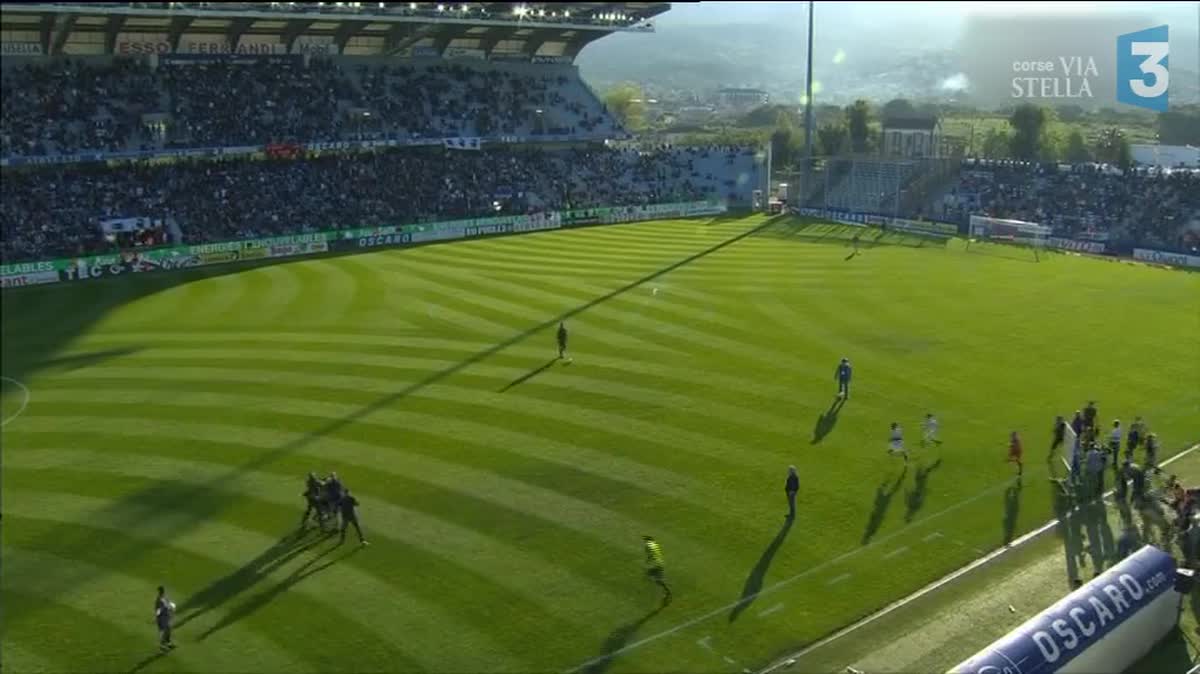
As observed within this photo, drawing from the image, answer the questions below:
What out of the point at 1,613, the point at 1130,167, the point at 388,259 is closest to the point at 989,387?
the point at 1,613

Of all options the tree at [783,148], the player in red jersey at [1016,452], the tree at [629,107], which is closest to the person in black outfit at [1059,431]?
the player in red jersey at [1016,452]

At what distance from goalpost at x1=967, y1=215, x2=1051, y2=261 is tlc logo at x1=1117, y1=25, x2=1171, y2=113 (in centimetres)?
1595

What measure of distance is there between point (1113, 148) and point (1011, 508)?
74.3 meters

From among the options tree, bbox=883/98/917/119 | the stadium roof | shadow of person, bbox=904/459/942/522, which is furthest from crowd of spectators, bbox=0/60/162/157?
tree, bbox=883/98/917/119

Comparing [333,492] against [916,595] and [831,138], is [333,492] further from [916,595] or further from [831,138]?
[831,138]

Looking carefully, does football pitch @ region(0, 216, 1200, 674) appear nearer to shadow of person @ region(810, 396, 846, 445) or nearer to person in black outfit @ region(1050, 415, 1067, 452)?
shadow of person @ region(810, 396, 846, 445)

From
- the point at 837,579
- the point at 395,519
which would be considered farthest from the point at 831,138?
the point at 837,579

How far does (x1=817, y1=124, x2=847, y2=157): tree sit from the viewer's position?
382 ft

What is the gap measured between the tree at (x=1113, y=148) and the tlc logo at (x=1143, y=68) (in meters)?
5.28

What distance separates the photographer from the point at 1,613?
19.4 m

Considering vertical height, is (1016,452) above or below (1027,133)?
below

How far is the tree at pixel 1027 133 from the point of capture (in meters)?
96.0

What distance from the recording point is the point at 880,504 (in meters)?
23.6

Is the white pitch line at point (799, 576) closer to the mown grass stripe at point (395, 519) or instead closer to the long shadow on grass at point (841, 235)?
the mown grass stripe at point (395, 519)
